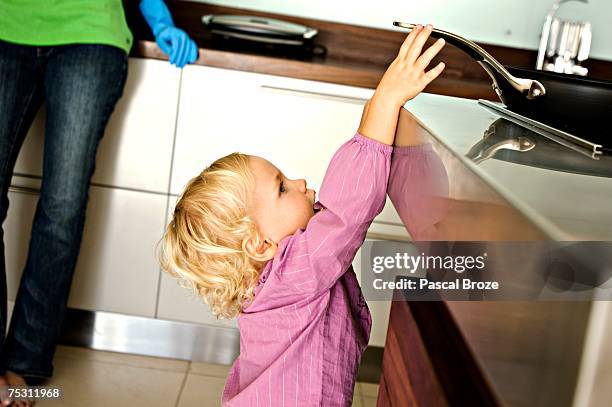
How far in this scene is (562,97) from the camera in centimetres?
93

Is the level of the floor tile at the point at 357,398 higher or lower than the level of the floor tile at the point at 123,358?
lower

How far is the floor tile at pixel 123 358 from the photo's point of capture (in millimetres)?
2363

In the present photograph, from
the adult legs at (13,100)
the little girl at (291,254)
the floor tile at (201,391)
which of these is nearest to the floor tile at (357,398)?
the floor tile at (201,391)

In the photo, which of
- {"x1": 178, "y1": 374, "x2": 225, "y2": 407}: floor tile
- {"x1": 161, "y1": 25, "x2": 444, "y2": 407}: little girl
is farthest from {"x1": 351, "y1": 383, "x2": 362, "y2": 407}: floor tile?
{"x1": 161, "y1": 25, "x2": 444, "y2": 407}: little girl

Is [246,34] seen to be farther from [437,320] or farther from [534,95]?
[437,320]

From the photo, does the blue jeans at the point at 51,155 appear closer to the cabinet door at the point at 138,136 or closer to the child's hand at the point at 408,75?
the cabinet door at the point at 138,136

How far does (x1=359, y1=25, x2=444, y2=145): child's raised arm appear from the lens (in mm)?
995

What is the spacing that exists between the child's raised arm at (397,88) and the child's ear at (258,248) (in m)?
0.27

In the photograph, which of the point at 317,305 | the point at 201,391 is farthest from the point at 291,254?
the point at 201,391

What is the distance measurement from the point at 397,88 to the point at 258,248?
0.34 m

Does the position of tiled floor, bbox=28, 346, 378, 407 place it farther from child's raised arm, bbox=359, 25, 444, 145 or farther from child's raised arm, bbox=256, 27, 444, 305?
child's raised arm, bbox=359, 25, 444, 145

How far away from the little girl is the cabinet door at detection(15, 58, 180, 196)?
1.07 metres

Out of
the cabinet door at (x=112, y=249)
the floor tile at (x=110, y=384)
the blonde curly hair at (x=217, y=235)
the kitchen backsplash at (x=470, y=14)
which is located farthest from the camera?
the kitchen backsplash at (x=470, y=14)

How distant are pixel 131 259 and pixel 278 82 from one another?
0.67 m
